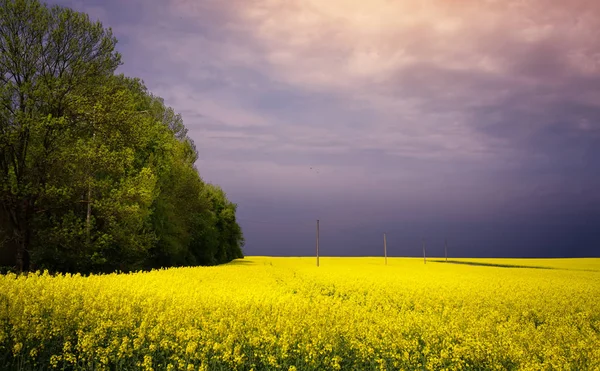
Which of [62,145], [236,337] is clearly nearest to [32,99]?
[62,145]

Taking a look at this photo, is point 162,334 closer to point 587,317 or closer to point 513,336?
point 513,336

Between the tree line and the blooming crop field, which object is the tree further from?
the blooming crop field

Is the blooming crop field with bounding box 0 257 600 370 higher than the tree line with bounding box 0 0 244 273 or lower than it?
lower

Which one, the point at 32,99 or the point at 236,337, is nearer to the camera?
the point at 236,337

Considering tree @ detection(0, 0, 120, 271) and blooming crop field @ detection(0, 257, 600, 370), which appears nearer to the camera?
blooming crop field @ detection(0, 257, 600, 370)

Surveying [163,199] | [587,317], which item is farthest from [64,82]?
[587,317]

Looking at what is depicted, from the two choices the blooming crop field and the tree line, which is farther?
the tree line

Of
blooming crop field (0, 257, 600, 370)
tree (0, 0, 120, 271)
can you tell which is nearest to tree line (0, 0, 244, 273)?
tree (0, 0, 120, 271)

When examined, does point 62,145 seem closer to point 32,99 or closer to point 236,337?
A: point 32,99

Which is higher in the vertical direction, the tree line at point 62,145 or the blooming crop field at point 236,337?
the tree line at point 62,145

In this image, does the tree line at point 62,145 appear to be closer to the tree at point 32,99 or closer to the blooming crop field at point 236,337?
the tree at point 32,99

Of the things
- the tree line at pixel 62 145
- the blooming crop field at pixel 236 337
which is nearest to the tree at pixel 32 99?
the tree line at pixel 62 145

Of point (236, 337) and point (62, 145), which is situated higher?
point (62, 145)

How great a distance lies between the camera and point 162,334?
9.04 meters
